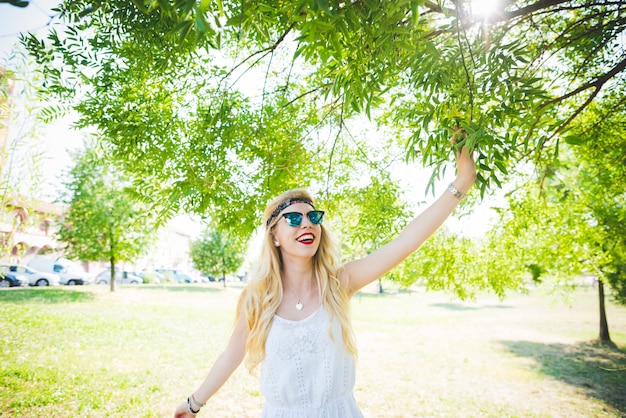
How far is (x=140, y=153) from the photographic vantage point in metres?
4.20

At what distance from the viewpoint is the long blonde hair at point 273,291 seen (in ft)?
8.57

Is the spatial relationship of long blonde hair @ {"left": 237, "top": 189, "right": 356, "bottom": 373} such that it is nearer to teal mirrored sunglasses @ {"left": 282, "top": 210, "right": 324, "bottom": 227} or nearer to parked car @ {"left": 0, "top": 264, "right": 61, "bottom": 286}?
teal mirrored sunglasses @ {"left": 282, "top": 210, "right": 324, "bottom": 227}

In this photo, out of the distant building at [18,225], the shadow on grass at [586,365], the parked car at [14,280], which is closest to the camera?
the distant building at [18,225]

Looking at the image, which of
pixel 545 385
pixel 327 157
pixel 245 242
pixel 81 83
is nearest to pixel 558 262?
pixel 545 385

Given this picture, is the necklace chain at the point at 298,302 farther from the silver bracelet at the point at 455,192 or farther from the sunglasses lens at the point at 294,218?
the silver bracelet at the point at 455,192

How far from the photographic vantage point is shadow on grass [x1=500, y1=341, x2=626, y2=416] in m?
9.88

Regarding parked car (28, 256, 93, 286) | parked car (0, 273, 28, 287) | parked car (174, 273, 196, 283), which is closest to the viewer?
parked car (0, 273, 28, 287)

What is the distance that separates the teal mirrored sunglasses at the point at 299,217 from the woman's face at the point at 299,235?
12 millimetres

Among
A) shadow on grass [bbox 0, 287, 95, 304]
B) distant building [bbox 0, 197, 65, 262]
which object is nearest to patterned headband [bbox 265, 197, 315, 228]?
distant building [bbox 0, 197, 65, 262]

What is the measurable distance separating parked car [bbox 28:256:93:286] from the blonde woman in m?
33.0

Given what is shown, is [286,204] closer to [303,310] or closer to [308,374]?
[303,310]

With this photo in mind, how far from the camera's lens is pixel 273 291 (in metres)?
2.81

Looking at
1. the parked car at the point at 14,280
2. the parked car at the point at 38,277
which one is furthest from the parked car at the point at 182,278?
the parked car at the point at 14,280

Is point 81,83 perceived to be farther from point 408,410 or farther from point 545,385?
point 545,385
